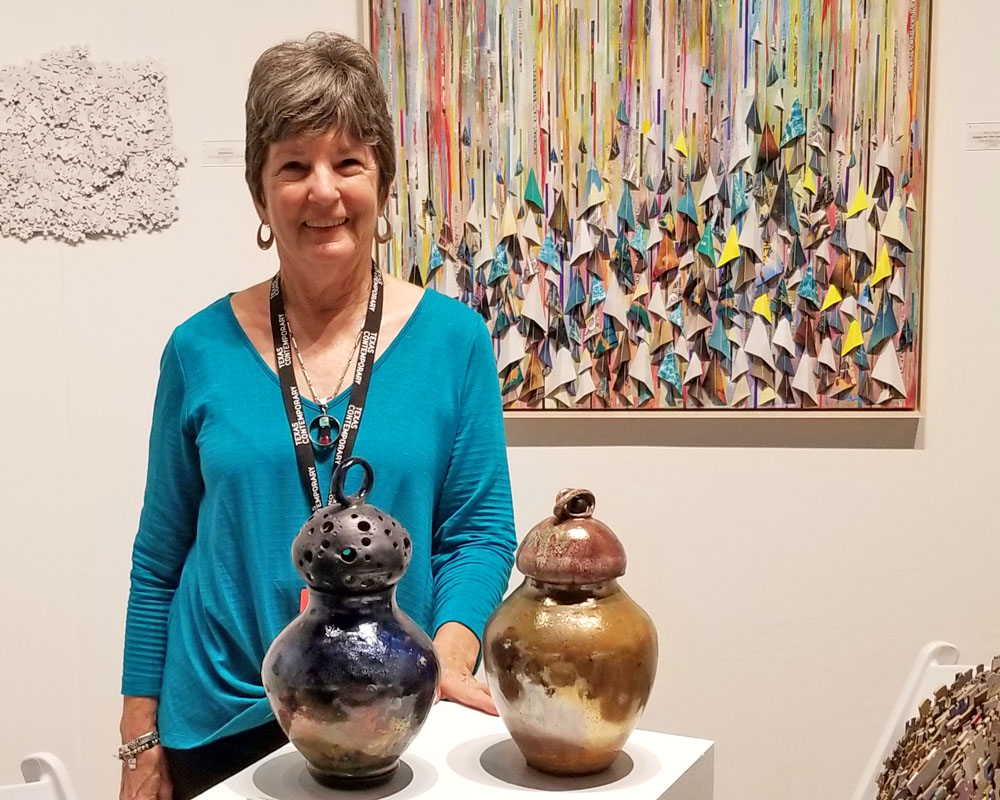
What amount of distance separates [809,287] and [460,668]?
4.01 ft

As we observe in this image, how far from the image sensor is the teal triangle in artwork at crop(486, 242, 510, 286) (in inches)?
90.6

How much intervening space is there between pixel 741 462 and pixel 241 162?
124 cm

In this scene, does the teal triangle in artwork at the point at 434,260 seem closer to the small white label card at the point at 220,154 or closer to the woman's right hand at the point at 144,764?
the small white label card at the point at 220,154

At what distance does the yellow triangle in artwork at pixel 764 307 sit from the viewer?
220 cm

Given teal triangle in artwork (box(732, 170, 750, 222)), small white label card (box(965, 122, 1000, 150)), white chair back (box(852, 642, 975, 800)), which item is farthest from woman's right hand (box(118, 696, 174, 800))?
small white label card (box(965, 122, 1000, 150))

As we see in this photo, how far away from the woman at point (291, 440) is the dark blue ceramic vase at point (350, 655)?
0.36 metres

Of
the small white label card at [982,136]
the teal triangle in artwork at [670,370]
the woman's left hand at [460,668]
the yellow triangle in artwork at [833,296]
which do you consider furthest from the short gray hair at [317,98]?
the small white label card at [982,136]

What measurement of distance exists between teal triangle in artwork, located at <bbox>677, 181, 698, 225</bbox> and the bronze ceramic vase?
53.1 inches

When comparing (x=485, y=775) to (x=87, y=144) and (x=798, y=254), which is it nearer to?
(x=798, y=254)

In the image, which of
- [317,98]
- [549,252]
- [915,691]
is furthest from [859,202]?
[317,98]

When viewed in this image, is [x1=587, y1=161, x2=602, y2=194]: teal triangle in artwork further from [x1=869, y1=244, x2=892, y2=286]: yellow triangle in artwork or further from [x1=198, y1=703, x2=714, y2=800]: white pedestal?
[x1=198, y1=703, x2=714, y2=800]: white pedestal

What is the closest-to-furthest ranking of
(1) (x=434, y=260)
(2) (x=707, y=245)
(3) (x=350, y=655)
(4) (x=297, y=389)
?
(3) (x=350, y=655), (4) (x=297, y=389), (2) (x=707, y=245), (1) (x=434, y=260)

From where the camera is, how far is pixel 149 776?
57.2 inches

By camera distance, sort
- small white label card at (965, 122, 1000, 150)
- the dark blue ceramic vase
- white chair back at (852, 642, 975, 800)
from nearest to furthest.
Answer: the dark blue ceramic vase < white chair back at (852, 642, 975, 800) < small white label card at (965, 122, 1000, 150)
